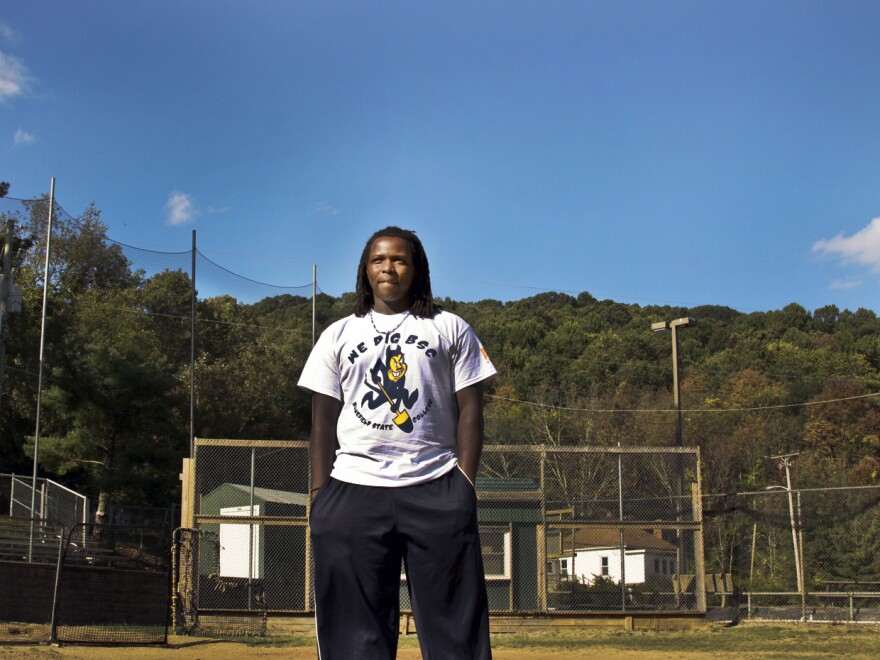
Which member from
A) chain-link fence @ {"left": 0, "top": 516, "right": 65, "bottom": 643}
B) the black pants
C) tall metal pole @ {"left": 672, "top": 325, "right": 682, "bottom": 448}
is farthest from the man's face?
tall metal pole @ {"left": 672, "top": 325, "right": 682, "bottom": 448}

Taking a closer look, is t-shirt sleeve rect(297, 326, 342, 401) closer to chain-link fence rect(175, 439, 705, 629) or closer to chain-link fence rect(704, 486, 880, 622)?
chain-link fence rect(175, 439, 705, 629)

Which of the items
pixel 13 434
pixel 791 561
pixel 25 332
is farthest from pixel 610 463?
pixel 13 434

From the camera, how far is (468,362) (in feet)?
8.98

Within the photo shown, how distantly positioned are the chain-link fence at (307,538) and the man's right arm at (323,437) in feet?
30.3

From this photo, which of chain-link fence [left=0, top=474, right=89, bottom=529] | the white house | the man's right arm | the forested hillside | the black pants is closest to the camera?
the black pants

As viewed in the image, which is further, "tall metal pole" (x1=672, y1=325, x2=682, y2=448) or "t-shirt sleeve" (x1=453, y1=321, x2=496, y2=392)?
"tall metal pole" (x1=672, y1=325, x2=682, y2=448)

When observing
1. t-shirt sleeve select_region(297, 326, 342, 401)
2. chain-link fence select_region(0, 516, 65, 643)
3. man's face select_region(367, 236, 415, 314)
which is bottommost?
chain-link fence select_region(0, 516, 65, 643)

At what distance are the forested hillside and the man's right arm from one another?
5.89m

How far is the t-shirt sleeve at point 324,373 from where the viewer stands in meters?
2.72

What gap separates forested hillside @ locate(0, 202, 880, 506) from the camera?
2161cm

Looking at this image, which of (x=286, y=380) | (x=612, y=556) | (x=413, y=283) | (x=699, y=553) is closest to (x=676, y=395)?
(x=612, y=556)

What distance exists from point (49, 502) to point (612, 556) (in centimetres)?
1008

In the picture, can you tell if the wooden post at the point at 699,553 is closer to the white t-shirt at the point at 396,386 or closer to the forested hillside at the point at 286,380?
the forested hillside at the point at 286,380

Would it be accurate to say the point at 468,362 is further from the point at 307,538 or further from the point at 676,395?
the point at 676,395
